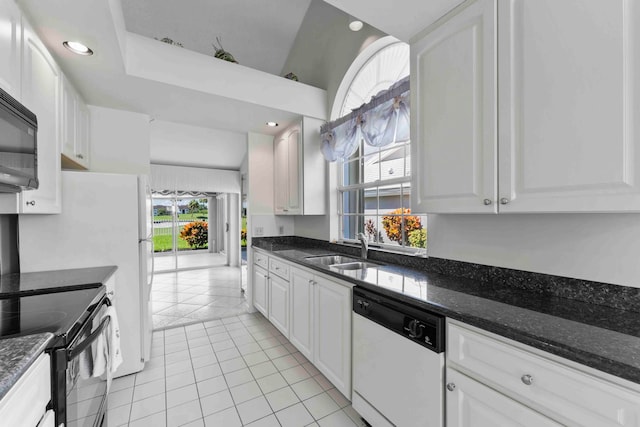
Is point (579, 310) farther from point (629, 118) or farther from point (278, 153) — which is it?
point (278, 153)

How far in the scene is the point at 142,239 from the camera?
7.31 feet

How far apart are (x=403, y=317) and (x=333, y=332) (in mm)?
706

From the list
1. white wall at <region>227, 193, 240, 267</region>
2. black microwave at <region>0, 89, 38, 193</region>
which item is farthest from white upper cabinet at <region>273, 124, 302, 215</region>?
white wall at <region>227, 193, 240, 267</region>

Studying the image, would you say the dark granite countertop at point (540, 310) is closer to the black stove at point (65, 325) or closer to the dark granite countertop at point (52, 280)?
the black stove at point (65, 325)

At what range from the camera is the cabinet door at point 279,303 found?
254cm

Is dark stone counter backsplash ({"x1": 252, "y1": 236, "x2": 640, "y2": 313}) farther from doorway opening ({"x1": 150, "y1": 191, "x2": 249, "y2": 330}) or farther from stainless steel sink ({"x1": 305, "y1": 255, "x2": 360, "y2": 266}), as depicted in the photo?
doorway opening ({"x1": 150, "y1": 191, "x2": 249, "y2": 330})

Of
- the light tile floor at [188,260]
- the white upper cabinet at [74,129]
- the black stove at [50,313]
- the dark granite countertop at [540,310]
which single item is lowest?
the light tile floor at [188,260]

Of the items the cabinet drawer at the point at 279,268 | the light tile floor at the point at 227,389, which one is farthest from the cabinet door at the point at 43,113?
the cabinet drawer at the point at 279,268

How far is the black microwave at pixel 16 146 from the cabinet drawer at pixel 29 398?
79 centimetres

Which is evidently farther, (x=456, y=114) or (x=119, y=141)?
(x=119, y=141)

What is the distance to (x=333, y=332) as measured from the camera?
1.85m

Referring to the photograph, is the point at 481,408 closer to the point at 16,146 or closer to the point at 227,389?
the point at 227,389

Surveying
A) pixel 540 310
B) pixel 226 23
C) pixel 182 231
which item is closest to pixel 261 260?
pixel 540 310

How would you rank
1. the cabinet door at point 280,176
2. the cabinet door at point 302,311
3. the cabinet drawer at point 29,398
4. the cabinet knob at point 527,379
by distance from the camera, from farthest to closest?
the cabinet door at point 280,176 → the cabinet door at point 302,311 → the cabinet knob at point 527,379 → the cabinet drawer at point 29,398
